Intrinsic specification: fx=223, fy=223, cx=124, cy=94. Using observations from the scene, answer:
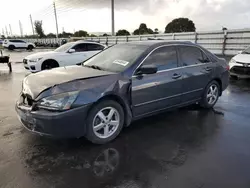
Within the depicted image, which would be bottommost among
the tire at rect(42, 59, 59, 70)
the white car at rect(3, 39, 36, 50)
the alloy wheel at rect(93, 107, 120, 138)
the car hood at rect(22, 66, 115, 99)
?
the white car at rect(3, 39, 36, 50)

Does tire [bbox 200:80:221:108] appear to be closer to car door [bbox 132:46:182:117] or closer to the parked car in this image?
the parked car

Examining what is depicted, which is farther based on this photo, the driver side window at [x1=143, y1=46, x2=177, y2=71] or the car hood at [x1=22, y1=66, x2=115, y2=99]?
the driver side window at [x1=143, y1=46, x2=177, y2=71]

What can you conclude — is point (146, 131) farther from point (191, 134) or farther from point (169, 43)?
point (169, 43)

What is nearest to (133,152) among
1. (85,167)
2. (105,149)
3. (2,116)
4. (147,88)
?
(105,149)

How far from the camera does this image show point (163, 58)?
4.32 meters

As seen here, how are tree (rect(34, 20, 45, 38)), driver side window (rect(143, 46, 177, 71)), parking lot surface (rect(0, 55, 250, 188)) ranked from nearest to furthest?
parking lot surface (rect(0, 55, 250, 188))
driver side window (rect(143, 46, 177, 71))
tree (rect(34, 20, 45, 38))

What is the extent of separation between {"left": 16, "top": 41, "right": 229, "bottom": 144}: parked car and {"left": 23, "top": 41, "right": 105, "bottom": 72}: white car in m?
5.38

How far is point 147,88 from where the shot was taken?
13.0 feet

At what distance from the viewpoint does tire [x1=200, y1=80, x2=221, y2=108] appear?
523 centimetres

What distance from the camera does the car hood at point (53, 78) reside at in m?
3.36

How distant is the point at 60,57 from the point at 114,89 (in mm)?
6871

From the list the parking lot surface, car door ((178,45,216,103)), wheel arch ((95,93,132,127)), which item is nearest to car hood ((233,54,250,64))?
car door ((178,45,216,103))

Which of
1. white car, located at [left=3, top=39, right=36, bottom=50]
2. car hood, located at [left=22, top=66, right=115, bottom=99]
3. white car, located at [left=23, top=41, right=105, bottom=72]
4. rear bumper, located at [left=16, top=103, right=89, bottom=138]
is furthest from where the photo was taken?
white car, located at [left=3, top=39, right=36, bottom=50]

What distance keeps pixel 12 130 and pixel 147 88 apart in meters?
2.61
